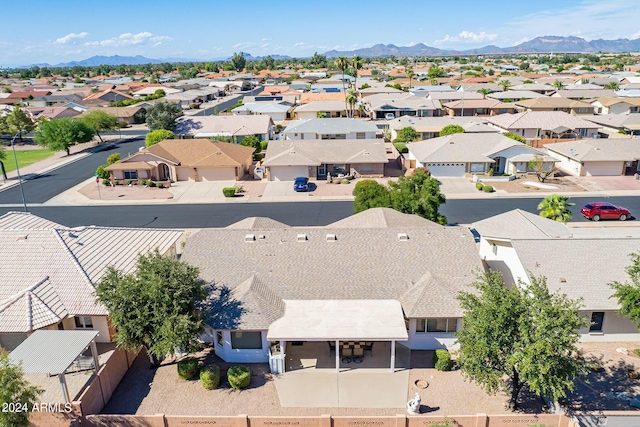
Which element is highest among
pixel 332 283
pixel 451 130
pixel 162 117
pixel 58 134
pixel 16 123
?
pixel 162 117

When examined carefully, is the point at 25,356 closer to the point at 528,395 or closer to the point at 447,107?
the point at 528,395

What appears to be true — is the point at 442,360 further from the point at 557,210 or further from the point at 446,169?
the point at 446,169

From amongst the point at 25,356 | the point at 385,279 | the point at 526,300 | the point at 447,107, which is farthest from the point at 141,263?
the point at 447,107

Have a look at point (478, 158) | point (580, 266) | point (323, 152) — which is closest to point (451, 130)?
point (478, 158)

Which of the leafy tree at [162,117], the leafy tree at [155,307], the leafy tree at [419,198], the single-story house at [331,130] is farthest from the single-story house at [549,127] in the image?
the leafy tree at [155,307]

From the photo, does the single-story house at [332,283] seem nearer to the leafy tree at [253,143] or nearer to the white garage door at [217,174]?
the white garage door at [217,174]

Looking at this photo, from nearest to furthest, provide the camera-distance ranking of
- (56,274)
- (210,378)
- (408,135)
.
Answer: (210,378) → (56,274) → (408,135)
